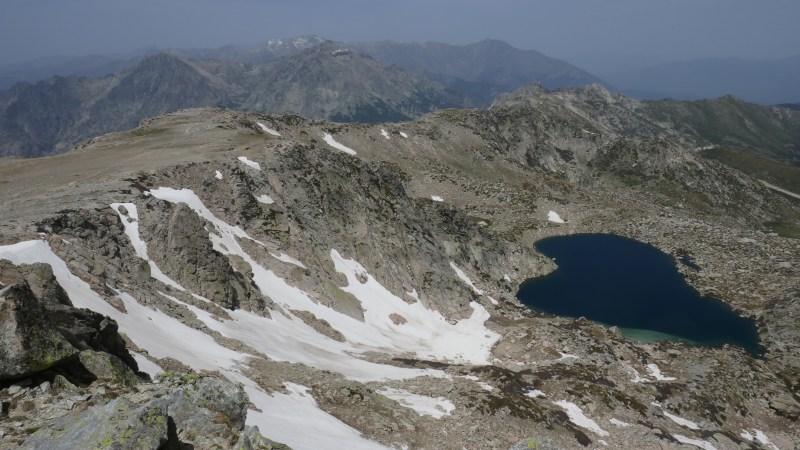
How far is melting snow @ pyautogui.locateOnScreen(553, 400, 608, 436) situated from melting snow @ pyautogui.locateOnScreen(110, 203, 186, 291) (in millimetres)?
31988

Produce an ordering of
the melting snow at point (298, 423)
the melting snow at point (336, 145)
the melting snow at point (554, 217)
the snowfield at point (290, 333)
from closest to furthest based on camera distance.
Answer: the melting snow at point (298, 423) → the snowfield at point (290, 333) → the melting snow at point (336, 145) → the melting snow at point (554, 217)

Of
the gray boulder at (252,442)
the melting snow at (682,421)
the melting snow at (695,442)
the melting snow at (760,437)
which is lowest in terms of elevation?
the melting snow at (760,437)

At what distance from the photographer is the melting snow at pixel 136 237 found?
3750cm

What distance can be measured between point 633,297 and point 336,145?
75.0 meters

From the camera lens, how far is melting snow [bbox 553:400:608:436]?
35.5m

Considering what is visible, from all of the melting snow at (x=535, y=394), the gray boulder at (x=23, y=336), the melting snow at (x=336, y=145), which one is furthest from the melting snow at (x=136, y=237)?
the melting snow at (x=336, y=145)

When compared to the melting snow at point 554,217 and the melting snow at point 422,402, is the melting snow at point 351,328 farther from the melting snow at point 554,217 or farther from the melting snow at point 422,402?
the melting snow at point 554,217

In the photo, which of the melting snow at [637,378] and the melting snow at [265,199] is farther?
the melting snow at [265,199]

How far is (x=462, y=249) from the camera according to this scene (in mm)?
84625

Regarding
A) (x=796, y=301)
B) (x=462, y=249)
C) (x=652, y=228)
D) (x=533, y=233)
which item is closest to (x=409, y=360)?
(x=462, y=249)

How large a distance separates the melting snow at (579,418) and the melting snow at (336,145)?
90454 millimetres

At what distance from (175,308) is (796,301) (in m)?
96.7

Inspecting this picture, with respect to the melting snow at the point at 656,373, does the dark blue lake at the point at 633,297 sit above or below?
below

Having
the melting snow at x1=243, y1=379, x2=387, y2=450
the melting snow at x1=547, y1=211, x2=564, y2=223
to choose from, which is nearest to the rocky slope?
the melting snow at x1=243, y1=379, x2=387, y2=450
